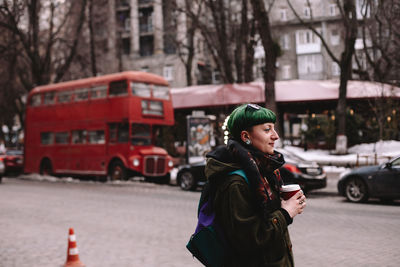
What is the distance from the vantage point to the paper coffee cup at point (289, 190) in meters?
2.64

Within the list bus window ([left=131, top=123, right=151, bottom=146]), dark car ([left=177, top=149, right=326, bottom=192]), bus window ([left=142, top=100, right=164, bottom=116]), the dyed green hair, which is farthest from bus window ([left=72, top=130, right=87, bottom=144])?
the dyed green hair

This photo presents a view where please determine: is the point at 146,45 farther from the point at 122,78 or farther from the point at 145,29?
the point at 122,78

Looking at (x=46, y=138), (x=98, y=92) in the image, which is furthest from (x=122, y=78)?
(x=46, y=138)

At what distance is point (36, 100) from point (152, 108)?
7.07 m

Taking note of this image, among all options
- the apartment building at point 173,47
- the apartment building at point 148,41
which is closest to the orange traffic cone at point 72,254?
the apartment building at point 173,47

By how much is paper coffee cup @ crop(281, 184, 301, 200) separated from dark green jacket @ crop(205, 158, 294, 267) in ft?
0.29

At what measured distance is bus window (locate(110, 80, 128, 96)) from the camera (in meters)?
21.4

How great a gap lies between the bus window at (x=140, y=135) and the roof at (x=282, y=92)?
8.73 m

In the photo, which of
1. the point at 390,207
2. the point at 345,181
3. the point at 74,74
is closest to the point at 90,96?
the point at 345,181

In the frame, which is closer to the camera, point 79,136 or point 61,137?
point 79,136

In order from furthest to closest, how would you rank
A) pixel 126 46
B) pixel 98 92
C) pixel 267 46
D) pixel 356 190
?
pixel 126 46 → pixel 98 92 → pixel 267 46 → pixel 356 190

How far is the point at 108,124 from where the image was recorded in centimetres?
2230

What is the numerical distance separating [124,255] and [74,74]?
35493 mm

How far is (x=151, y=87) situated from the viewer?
2198cm
